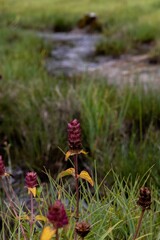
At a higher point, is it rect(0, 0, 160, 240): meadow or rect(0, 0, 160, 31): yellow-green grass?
rect(0, 0, 160, 240): meadow

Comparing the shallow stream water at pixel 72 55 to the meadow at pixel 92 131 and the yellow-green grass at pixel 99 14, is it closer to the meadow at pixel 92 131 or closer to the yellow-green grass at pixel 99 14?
the yellow-green grass at pixel 99 14

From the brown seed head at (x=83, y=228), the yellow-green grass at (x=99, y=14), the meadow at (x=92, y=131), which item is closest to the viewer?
the brown seed head at (x=83, y=228)

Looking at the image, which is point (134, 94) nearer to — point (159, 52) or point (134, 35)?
point (159, 52)

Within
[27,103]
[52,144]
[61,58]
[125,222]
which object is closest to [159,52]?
[61,58]

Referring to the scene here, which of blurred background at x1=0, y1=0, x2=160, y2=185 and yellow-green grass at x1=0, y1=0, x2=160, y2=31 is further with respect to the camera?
yellow-green grass at x1=0, y1=0, x2=160, y2=31

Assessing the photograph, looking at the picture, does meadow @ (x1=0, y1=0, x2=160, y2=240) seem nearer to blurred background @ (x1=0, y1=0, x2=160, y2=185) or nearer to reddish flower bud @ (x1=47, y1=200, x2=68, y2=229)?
blurred background @ (x1=0, y1=0, x2=160, y2=185)

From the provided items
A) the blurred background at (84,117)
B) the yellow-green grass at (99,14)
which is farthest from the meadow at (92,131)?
the yellow-green grass at (99,14)

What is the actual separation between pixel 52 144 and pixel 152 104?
3.02 ft

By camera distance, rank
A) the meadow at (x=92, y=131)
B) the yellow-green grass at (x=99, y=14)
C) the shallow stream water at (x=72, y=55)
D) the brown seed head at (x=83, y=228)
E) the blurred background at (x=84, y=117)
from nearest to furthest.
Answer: the brown seed head at (x=83, y=228) → the meadow at (x=92, y=131) → the blurred background at (x=84, y=117) → the shallow stream water at (x=72, y=55) → the yellow-green grass at (x=99, y=14)

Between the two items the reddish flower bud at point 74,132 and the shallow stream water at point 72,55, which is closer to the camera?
the reddish flower bud at point 74,132

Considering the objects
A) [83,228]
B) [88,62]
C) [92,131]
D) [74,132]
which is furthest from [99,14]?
[83,228]

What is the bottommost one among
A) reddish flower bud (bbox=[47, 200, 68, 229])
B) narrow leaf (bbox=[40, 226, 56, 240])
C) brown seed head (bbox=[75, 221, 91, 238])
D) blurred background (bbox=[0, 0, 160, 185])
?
blurred background (bbox=[0, 0, 160, 185])

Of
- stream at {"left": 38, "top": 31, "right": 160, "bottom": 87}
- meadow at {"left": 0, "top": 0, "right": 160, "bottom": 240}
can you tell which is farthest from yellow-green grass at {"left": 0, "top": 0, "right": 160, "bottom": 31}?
meadow at {"left": 0, "top": 0, "right": 160, "bottom": 240}

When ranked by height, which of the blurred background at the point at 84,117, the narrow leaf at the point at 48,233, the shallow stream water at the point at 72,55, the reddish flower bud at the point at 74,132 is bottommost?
the shallow stream water at the point at 72,55
